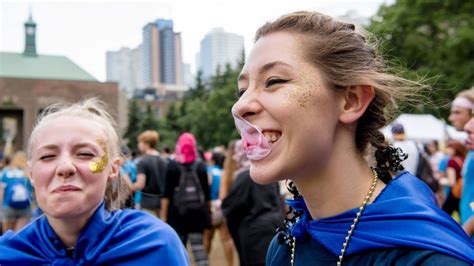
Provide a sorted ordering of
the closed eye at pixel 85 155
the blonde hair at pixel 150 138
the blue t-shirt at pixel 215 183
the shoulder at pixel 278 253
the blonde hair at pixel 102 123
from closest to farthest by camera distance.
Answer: the shoulder at pixel 278 253
the closed eye at pixel 85 155
the blonde hair at pixel 102 123
the blue t-shirt at pixel 215 183
the blonde hair at pixel 150 138

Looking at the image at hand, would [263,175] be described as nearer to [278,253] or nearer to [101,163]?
[278,253]

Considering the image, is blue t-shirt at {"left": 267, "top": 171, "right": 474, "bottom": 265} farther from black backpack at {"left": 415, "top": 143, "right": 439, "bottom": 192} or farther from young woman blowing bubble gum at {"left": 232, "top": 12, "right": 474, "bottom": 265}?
black backpack at {"left": 415, "top": 143, "right": 439, "bottom": 192}

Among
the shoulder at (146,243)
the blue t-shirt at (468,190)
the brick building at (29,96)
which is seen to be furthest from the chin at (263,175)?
the brick building at (29,96)

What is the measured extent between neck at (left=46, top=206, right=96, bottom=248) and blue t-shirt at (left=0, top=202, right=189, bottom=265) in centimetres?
2

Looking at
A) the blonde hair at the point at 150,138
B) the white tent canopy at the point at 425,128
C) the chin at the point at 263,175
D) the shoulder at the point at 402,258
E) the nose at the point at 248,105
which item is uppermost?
the white tent canopy at the point at 425,128

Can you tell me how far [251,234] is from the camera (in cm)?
502

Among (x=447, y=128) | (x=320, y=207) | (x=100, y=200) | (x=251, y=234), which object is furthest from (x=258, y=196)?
(x=447, y=128)

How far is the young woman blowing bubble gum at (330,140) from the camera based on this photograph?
1.43 m

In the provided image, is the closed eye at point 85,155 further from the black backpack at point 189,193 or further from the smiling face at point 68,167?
the black backpack at point 189,193

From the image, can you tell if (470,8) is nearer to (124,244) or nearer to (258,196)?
(258,196)

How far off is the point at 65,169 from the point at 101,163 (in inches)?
8.2

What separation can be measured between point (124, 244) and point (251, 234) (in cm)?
276

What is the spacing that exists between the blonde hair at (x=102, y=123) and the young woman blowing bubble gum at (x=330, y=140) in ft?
4.02

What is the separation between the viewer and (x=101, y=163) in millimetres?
2447
